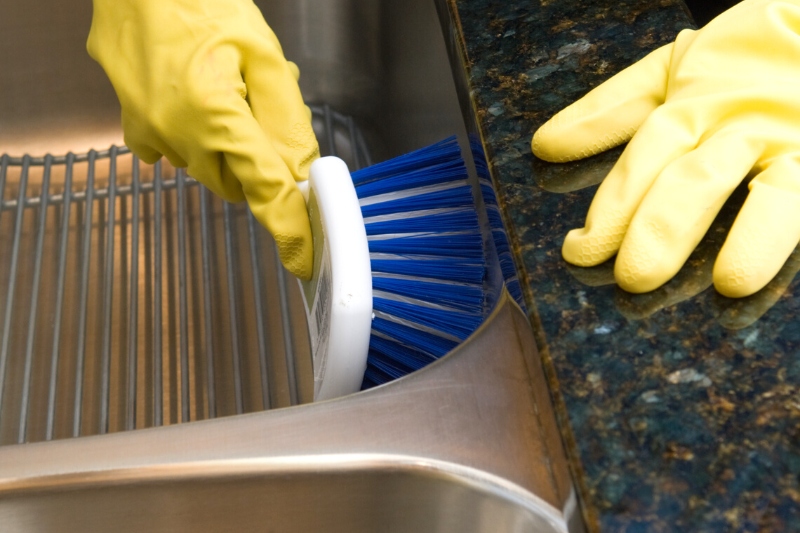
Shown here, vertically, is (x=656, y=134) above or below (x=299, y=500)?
above

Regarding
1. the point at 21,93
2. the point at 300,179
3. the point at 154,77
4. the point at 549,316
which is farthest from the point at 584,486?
the point at 21,93

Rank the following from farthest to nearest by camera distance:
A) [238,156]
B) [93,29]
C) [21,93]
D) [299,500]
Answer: [21,93] → [93,29] → [238,156] → [299,500]

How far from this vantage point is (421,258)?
732mm

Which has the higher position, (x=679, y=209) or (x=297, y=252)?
(x=679, y=209)

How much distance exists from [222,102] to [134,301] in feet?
1.25

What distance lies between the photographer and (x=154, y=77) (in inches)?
28.7

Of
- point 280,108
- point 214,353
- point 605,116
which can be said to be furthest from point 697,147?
point 214,353

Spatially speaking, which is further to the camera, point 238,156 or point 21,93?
point 21,93

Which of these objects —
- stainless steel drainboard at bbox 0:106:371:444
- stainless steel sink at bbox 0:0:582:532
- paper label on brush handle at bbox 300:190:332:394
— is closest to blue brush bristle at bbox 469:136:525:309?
stainless steel sink at bbox 0:0:582:532

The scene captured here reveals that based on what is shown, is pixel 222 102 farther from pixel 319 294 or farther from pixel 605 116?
pixel 605 116

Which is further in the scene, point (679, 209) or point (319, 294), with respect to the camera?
point (319, 294)

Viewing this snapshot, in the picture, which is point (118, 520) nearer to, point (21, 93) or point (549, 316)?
point (549, 316)

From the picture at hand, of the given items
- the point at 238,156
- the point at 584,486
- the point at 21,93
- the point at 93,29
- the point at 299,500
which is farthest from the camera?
the point at 21,93

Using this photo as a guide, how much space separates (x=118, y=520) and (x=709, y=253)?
398 millimetres
